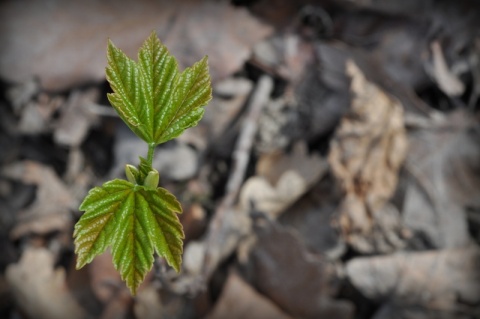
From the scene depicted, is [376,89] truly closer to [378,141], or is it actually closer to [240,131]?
[378,141]

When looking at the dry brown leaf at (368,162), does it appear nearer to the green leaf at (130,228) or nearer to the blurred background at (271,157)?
the blurred background at (271,157)

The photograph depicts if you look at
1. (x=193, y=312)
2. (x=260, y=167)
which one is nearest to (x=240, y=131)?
(x=260, y=167)

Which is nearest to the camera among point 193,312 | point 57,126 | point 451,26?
point 193,312

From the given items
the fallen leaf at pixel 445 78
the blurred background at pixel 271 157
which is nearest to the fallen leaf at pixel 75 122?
the blurred background at pixel 271 157

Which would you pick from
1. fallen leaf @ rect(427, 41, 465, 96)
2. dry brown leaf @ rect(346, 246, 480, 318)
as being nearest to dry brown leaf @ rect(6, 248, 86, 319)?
dry brown leaf @ rect(346, 246, 480, 318)

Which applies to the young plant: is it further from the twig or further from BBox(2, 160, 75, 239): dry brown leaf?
BBox(2, 160, 75, 239): dry brown leaf
